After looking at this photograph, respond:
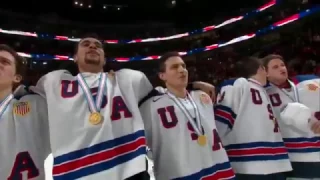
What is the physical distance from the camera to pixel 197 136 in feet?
7.68

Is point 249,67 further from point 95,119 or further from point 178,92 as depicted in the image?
point 95,119

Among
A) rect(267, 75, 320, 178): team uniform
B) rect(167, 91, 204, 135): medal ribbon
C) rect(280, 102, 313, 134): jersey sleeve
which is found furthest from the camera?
rect(267, 75, 320, 178): team uniform

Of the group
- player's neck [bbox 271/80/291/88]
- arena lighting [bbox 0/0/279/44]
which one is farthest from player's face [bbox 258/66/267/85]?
arena lighting [bbox 0/0/279/44]

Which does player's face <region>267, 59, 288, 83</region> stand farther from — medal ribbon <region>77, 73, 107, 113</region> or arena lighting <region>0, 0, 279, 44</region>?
arena lighting <region>0, 0, 279, 44</region>

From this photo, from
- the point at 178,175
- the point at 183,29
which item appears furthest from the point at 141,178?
the point at 183,29

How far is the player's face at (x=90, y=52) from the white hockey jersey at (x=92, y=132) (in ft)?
0.30

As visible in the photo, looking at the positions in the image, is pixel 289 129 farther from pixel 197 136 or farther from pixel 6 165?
pixel 6 165

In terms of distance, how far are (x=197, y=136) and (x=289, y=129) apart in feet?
2.69

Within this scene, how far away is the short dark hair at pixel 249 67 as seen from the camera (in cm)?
287

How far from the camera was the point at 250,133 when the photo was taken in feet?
8.53

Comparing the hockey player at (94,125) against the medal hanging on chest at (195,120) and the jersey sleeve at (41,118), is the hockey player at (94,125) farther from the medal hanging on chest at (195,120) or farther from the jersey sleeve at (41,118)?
the medal hanging on chest at (195,120)

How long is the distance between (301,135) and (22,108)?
5.90 ft

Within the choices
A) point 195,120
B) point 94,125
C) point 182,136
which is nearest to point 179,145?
point 182,136

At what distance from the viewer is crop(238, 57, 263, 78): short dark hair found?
287cm
